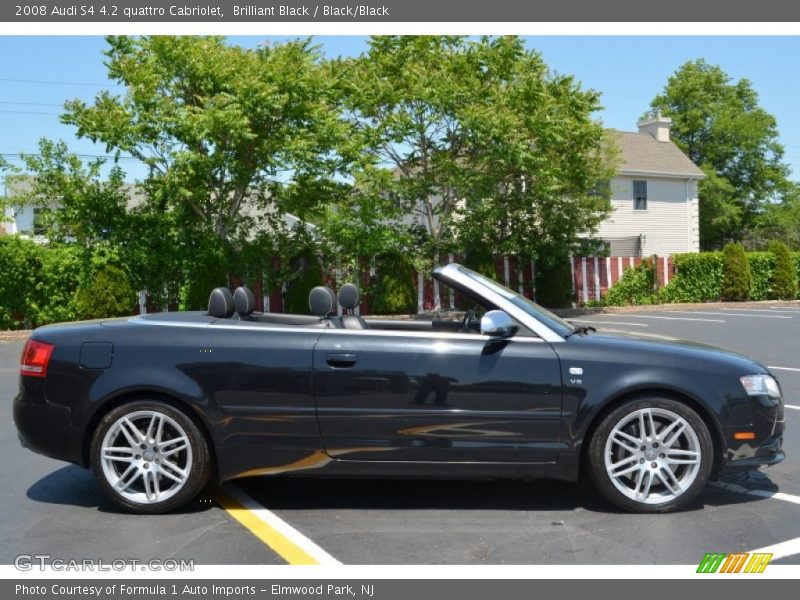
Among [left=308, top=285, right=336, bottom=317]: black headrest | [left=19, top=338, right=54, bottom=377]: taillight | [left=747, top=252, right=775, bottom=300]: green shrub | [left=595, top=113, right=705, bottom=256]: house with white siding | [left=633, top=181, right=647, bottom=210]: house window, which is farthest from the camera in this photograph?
[left=633, top=181, right=647, bottom=210]: house window

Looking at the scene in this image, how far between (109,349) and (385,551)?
215 centimetres

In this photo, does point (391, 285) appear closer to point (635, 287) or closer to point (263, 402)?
point (635, 287)

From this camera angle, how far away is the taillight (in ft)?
16.3

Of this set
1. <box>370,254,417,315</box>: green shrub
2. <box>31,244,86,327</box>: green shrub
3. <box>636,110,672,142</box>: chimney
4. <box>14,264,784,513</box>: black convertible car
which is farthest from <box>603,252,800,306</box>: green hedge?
<box>14,264,784,513</box>: black convertible car

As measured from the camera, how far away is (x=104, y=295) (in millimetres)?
17609

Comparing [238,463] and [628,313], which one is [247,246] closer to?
[628,313]

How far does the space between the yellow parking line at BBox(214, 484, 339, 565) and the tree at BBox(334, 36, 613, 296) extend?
47.6 feet

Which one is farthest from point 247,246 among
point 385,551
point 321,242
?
point 385,551

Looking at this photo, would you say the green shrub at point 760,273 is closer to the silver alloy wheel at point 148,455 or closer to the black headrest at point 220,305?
the black headrest at point 220,305

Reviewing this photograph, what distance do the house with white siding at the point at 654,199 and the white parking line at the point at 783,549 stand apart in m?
32.2

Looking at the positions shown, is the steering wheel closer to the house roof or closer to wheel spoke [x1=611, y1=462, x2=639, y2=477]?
wheel spoke [x1=611, y1=462, x2=639, y2=477]

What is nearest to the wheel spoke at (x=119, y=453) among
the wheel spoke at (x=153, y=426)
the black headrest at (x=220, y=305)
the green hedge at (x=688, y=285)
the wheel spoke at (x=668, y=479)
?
the wheel spoke at (x=153, y=426)
